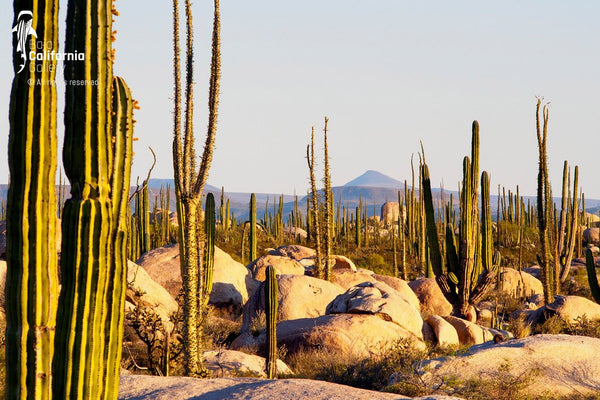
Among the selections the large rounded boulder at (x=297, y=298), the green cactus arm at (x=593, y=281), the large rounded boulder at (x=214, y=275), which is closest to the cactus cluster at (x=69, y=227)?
the large rounded boulder at (x=297, y=298)

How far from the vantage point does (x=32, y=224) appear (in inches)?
128

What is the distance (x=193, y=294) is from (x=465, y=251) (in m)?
6.39

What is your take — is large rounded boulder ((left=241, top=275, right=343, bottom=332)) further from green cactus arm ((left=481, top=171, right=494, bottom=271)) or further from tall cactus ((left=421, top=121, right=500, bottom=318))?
green cactus arm ((left=481, top=171, right=494, bottom=271))

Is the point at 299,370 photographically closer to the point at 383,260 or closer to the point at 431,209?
the point at 431,209

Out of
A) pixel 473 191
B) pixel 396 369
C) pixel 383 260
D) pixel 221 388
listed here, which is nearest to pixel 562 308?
pixel 473 191

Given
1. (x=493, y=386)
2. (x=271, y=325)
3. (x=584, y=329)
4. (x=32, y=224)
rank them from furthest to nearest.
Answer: (x=584, y=329)
(x=271, y=325)
(x=493, y=386)
(x=32, y=224)

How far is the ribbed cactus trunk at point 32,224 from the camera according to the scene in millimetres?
3260

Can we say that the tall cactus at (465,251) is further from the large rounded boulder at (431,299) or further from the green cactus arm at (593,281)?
the large rounded boulder at (431,299)

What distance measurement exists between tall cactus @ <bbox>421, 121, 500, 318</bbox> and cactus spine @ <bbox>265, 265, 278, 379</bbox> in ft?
15.8

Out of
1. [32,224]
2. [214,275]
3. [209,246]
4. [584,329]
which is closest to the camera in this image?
[32,224]

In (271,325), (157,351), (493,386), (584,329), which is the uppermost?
(271,325)

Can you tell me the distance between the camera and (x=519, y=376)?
24.7 ft

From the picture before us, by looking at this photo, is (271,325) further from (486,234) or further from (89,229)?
(486,234)

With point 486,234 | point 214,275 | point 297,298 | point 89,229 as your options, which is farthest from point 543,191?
point 89,229
